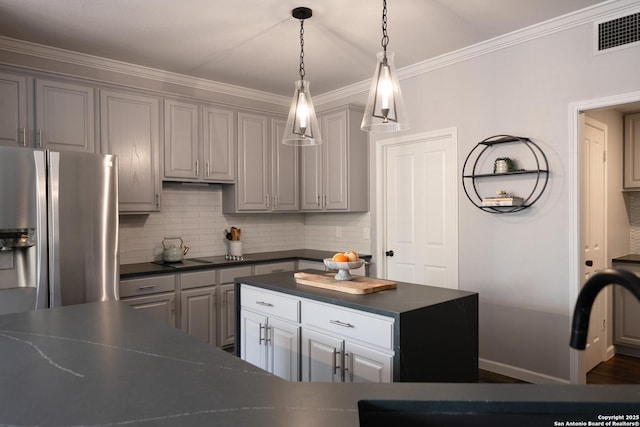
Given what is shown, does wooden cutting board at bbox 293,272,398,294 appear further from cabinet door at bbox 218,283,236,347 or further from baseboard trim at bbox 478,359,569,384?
baseboard trim at bbox 478,359,569,384

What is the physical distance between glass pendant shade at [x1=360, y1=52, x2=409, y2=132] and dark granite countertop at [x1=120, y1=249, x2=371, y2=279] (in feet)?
7.15

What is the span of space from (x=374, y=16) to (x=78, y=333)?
8.68 ft

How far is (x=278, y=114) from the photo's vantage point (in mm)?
4852

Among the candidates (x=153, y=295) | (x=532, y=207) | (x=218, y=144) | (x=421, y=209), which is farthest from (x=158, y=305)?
(x=532, y=207)

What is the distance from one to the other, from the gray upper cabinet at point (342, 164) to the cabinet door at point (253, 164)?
21.6 inches

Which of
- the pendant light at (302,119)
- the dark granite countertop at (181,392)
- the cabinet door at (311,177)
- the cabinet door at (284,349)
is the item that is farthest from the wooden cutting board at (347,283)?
the cabinet door at (311,177)

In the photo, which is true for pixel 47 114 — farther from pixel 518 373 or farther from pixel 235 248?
pixel 518 373

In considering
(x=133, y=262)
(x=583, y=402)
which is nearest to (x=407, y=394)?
(x=583, y=402)

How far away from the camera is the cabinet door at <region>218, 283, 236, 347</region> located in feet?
13.3

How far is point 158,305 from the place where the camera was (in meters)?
3.66

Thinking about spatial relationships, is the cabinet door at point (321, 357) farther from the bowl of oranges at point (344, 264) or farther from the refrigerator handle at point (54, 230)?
the refrigerator handle at point (54, 230)

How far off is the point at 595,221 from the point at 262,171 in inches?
125

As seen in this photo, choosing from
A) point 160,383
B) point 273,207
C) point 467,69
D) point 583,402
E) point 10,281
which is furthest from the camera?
point 273,207

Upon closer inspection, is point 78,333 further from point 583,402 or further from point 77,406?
point 583,402
